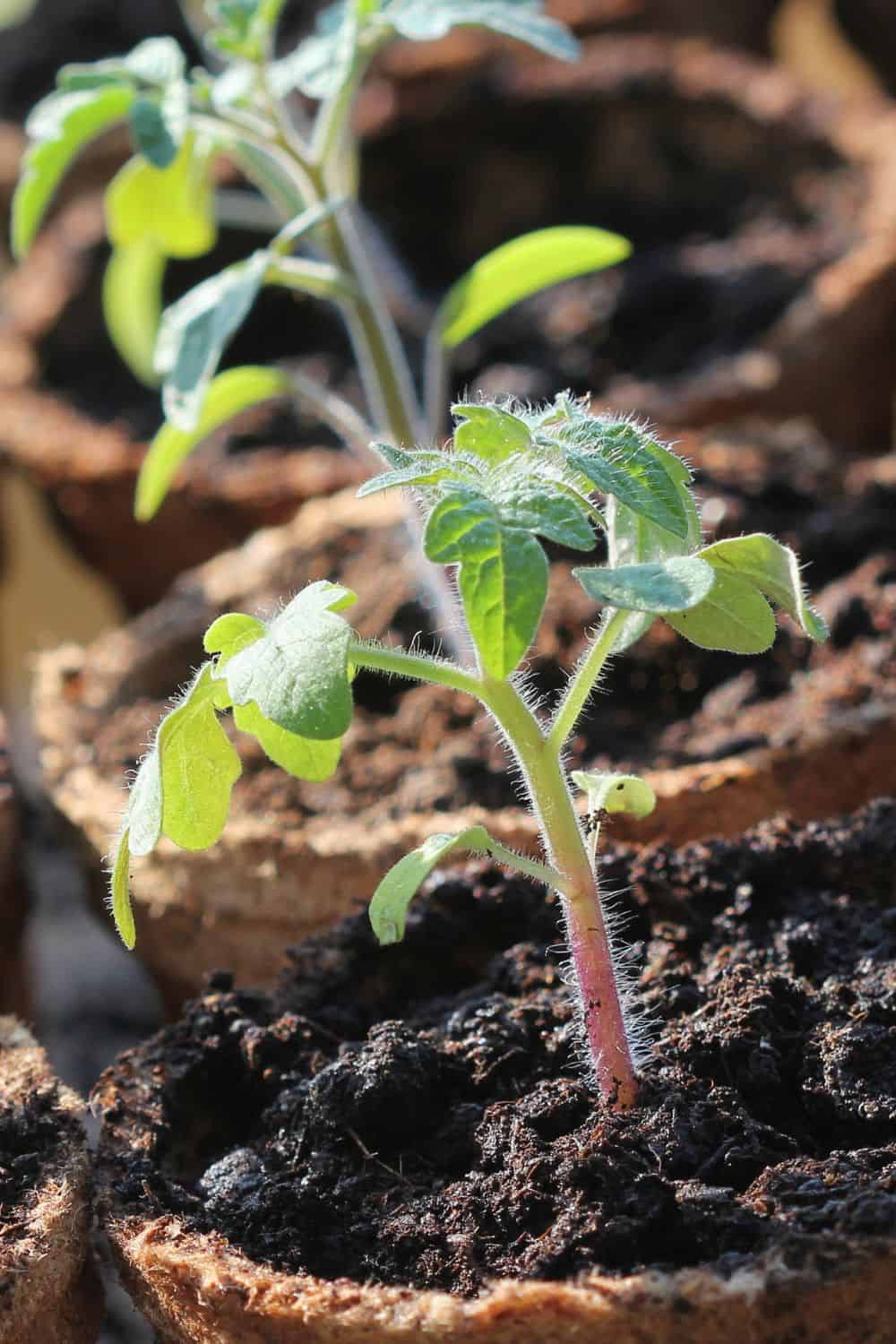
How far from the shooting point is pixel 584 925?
753mm

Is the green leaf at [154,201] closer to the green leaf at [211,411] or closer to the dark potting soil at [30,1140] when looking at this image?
the green leaf at [211,411]

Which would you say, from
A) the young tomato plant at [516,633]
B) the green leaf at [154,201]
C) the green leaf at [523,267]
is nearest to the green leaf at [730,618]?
the young tomato plant at [516,633]

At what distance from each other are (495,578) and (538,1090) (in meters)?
0.30

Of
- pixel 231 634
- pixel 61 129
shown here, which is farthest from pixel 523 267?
pixel 231 634

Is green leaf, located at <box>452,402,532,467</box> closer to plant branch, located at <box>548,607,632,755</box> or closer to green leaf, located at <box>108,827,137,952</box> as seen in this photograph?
plant branch, located at <box>548,607,632,755</box>

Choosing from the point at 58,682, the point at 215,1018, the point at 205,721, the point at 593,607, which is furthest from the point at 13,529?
the point at 205,721

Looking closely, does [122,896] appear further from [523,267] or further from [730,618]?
[523,267]

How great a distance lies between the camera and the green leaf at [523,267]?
1.17m

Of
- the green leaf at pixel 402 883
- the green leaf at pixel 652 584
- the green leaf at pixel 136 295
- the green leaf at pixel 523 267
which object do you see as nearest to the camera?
the green leaf at pixel 652 584

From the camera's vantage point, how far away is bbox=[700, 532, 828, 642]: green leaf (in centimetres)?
67

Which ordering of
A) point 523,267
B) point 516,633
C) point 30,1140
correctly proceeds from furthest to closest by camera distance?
1. point 523,267
2. point 30,1140
3. point 516,633

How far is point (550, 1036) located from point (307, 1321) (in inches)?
8.7

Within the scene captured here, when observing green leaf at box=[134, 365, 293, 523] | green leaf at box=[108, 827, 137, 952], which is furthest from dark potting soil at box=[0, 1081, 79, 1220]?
green leaf at box=[134, 365, 293, 523]

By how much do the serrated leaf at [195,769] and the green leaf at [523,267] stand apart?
585 mm
